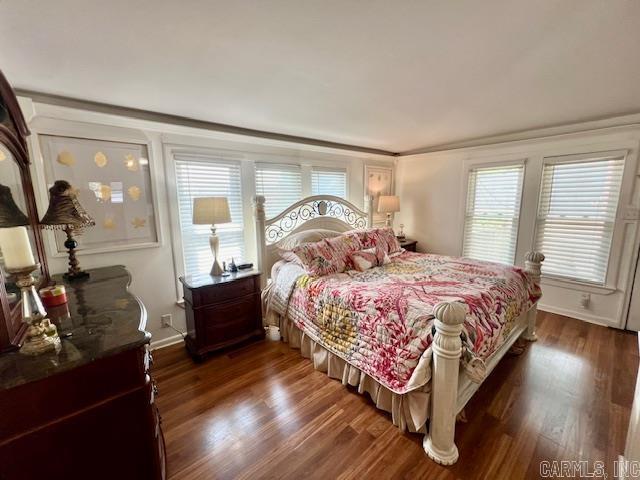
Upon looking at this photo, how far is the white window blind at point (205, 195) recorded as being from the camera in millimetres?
2625

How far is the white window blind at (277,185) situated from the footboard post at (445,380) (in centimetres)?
230

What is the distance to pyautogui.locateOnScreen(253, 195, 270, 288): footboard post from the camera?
2.83 m

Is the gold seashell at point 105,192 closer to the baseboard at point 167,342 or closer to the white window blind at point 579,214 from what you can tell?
the baseboard at point 167,342

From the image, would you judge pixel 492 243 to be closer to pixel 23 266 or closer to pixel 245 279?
pixel 245 279

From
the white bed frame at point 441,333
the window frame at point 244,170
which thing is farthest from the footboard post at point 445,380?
the window frame at point 244,170

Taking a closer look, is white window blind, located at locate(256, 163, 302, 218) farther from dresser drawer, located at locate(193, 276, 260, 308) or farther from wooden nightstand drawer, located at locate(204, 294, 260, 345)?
wooden nightstand drawer, located at locate(204, 294, 260, 345)

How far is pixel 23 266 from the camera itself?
1070 mm

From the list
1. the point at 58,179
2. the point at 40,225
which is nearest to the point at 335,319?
the point at 40,225

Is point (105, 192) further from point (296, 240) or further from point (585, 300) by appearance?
point (585, 300)

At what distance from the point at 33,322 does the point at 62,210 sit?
1.12 metres

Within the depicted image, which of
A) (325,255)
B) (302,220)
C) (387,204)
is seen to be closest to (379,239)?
(325,255)

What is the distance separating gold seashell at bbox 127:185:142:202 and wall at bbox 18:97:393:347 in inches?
5.6

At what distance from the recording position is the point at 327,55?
157cm

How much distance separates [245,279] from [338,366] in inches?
46.1
